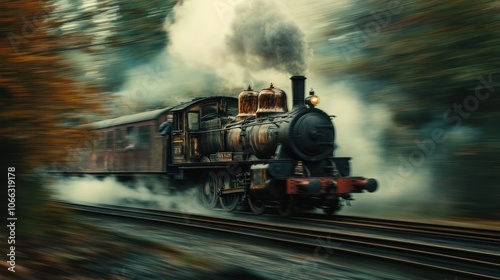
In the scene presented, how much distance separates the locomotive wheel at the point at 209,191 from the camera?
1170 centimetres

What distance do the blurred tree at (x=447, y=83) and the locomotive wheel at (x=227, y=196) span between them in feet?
12.8

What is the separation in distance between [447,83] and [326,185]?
3.33 m

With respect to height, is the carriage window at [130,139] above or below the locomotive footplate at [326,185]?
above

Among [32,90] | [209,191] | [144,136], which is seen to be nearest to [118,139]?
[144,136]

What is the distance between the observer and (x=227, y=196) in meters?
11.5

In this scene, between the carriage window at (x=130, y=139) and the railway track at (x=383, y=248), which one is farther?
the carriage window at (x=130, y=139)

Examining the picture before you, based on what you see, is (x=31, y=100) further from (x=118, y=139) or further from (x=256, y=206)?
(x=118, y=139)

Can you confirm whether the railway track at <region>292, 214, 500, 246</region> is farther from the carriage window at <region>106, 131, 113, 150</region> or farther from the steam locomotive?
the carriage window at <region>106, 131, 113, 150</region>

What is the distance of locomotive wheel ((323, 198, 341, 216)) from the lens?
1040 cm

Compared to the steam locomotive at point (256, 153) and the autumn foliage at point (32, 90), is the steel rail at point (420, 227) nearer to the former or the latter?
the steam locomotive at point (256, 153)

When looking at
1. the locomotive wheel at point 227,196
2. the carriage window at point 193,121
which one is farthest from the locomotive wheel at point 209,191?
the carriage window at point 193,121

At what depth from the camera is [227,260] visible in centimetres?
606

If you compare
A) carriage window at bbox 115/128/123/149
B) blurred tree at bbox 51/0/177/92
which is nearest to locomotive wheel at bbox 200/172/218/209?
carriage window at bbox 115/128/123/149

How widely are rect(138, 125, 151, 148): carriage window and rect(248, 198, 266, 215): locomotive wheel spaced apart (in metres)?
3.98
